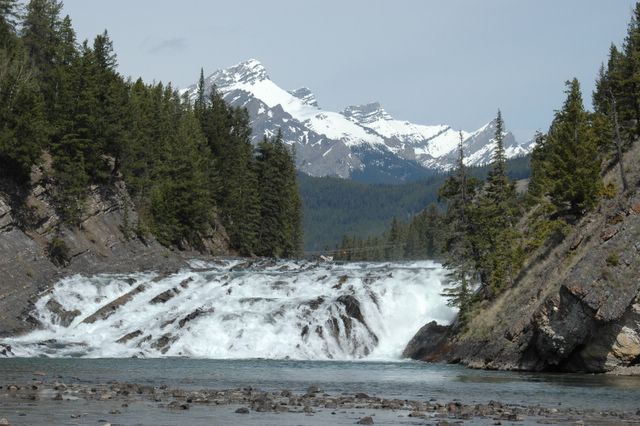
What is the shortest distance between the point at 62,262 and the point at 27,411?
5352 cm

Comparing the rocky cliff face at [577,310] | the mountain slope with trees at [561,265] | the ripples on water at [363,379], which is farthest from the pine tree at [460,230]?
the ripples on water at [363,379]

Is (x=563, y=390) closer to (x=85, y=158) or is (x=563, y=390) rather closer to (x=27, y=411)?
(x=27, y=411)

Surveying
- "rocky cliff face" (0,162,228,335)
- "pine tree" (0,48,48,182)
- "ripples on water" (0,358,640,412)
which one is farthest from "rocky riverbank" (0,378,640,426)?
"pine tree" (0,48,48,182)

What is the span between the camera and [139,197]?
99000mm

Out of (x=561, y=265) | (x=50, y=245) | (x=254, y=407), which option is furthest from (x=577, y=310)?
(x=50, y=245)

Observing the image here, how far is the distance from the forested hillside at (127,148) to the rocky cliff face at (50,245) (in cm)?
116

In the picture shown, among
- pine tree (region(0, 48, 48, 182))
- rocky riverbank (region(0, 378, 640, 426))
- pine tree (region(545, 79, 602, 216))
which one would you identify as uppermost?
pine tree (region(0, 48, 48, 182))

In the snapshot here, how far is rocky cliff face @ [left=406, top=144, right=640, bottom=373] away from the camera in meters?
43.7

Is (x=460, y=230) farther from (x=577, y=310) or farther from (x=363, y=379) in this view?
(x=363, y=379)

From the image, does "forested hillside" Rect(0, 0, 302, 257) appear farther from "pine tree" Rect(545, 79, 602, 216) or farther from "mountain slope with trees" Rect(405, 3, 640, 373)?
"pine tree" Rect(545, 79, 602, 216)

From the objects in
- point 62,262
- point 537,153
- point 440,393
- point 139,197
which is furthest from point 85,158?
point 440,393

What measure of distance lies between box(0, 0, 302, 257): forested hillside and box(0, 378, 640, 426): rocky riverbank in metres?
49.3

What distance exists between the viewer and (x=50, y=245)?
76.0m

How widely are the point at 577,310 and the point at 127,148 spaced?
6371cm
